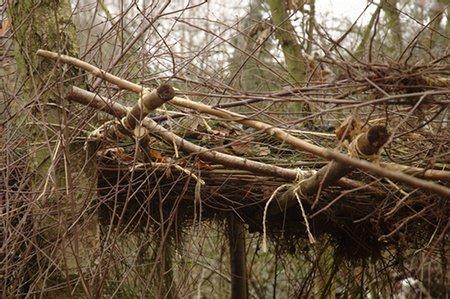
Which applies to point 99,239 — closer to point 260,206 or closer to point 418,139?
point 260,206

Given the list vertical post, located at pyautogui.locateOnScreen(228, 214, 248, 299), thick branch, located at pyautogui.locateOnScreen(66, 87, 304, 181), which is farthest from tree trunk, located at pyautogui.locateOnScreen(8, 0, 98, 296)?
vertical post, located at pyautogui.locateOnScreen(228, 214, 248, 299)

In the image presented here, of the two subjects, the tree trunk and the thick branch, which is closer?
the thick branch

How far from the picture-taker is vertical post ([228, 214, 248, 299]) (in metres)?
5.23

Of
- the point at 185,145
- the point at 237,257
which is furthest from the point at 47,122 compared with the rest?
the point at 237,257

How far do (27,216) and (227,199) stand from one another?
44.8 inches

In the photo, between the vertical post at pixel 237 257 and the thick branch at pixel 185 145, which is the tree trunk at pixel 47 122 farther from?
the vertical post at pixel 237 257

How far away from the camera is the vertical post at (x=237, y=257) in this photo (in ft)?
17.1

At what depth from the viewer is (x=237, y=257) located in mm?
5777

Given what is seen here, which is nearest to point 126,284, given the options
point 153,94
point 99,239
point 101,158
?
point 99,239

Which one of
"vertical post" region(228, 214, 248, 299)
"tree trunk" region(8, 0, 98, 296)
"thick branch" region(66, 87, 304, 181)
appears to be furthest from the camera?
"vertical post" region(228, 214, 248, 299)

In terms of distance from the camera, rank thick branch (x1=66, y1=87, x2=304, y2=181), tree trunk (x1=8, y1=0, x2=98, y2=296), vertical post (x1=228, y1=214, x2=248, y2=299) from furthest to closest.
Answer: vertical post (x1=228, y1=214, x2=248, y2=299) < tree trunk (x1=8, y1=0, x2=98, y2=296) < thick branch (x1=66, y1=87, x2=304, y2=181)

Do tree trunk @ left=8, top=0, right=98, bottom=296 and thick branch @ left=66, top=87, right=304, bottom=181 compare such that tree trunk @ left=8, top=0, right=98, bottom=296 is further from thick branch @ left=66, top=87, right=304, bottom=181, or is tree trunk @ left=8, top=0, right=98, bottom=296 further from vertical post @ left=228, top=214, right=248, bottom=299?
vertical post @ left=228, top=214, right=248, bottom=299

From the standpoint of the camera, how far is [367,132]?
9.22 ft

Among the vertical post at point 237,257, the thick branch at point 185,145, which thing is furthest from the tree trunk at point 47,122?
the vertical post at point 237,257
